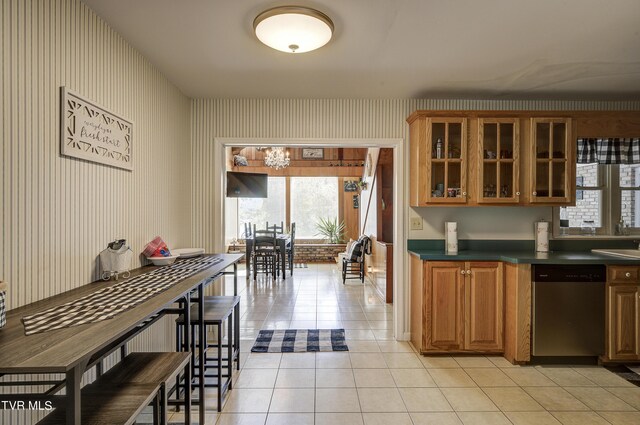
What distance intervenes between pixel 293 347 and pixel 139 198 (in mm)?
1937

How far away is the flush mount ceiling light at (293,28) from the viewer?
1.96 metres

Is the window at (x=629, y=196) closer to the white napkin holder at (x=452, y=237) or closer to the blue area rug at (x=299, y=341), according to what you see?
the white napkin holder at (x=452, y=237)

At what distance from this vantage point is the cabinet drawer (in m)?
2.92

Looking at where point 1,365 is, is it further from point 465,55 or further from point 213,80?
point 465,55

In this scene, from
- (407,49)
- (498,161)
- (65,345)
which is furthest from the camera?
(498,161)

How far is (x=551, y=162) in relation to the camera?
3268 mm

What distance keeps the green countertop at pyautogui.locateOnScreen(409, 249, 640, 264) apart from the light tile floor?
2.95ft

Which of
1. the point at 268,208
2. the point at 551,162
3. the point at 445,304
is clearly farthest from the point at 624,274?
the point at 268,208

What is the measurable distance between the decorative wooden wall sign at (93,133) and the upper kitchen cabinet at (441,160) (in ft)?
8.00

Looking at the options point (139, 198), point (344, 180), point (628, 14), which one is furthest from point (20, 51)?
point (344, 180)

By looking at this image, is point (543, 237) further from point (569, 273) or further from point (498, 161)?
point (498, 161)

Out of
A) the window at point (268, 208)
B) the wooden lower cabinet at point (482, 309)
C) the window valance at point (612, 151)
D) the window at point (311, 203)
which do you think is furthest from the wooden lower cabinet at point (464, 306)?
the window at point (268, 208)

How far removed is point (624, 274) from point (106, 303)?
3.76m

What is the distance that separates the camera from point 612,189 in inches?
140
